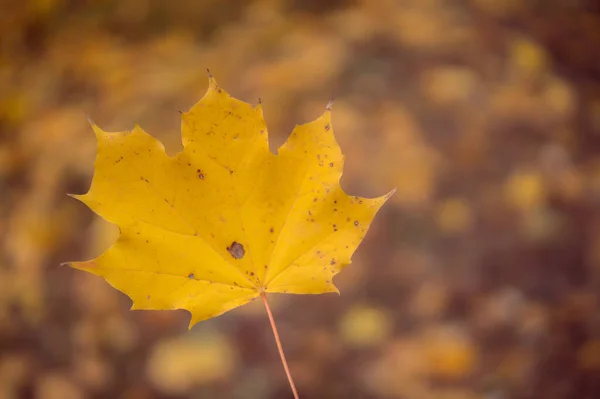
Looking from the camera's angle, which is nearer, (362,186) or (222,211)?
(222,211)

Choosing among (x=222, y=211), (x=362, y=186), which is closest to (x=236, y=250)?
(x=222, y=211)

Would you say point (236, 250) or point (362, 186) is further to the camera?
point (362, 186)

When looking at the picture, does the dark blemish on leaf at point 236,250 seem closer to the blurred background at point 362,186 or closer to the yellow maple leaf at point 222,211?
the yellow maple leaf at point 222,211

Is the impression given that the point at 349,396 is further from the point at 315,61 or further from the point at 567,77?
the point at 567,77

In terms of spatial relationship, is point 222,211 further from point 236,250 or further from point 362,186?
point 362,186

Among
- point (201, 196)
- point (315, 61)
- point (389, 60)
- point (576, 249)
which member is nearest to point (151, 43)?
point (315, 61)

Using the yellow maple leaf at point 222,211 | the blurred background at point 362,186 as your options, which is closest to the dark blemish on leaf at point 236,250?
the yellow maple leaf at point 222,211
